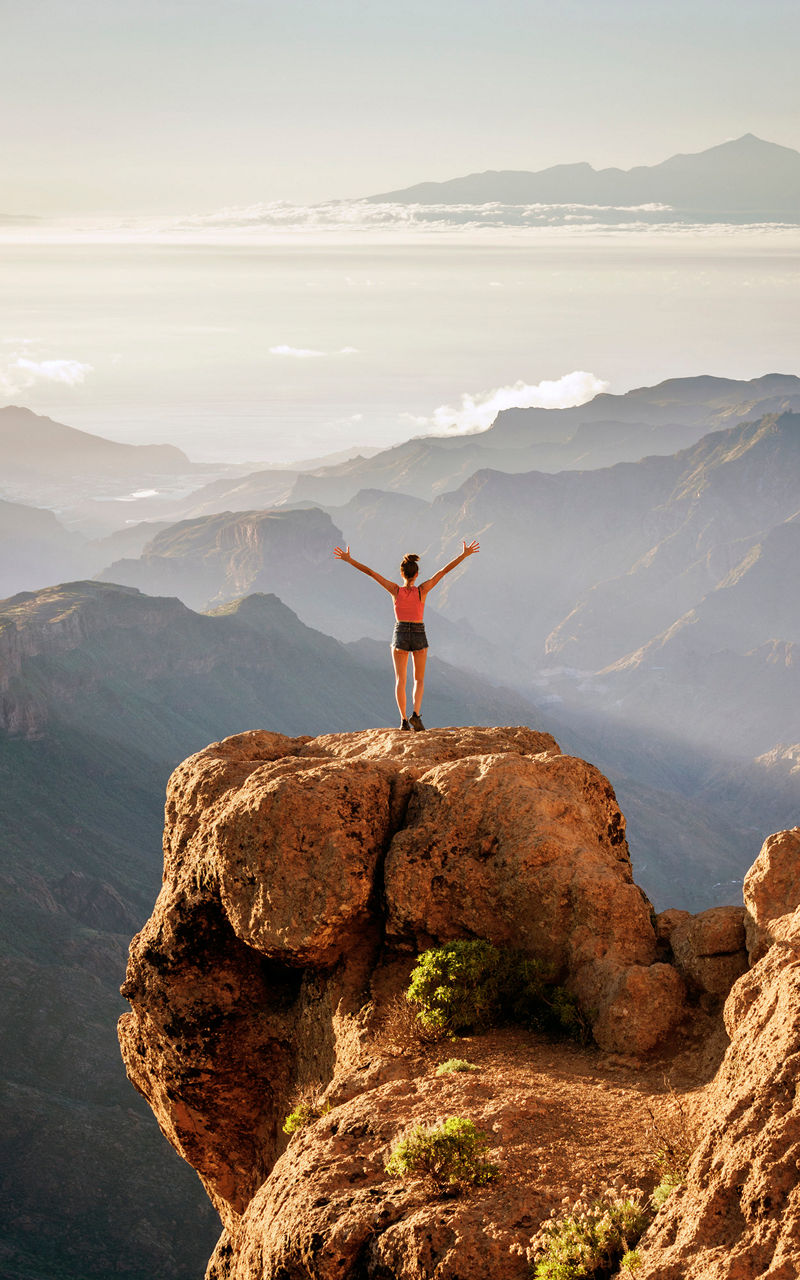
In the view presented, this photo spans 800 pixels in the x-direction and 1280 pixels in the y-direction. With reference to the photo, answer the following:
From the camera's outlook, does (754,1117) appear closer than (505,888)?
Yes

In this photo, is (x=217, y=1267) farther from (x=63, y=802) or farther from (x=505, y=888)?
(x=63, y=802)

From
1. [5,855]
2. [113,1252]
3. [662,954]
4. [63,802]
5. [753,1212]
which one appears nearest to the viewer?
[753,1212]

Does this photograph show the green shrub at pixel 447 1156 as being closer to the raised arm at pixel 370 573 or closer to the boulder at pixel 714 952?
the boulder at pixel 714 952

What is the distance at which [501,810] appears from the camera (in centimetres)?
1673

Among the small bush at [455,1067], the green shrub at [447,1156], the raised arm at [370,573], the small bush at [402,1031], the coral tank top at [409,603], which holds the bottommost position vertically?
the small bush at [402,1031]

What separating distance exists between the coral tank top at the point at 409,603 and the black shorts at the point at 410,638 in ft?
0.44

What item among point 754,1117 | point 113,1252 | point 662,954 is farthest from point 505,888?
point 113,1252

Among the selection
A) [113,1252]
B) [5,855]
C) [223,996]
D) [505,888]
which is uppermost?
[505,888]

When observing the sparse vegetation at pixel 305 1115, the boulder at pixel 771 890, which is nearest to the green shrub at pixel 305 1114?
the sparse vegetation at pixel 305 1115

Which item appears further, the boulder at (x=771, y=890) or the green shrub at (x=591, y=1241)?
the boulder at (x=771, y=890)

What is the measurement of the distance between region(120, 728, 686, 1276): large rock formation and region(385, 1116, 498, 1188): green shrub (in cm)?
138

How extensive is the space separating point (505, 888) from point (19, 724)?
158208mm

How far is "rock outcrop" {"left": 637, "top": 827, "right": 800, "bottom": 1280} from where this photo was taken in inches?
336

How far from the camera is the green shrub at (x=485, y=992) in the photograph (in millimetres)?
15273
